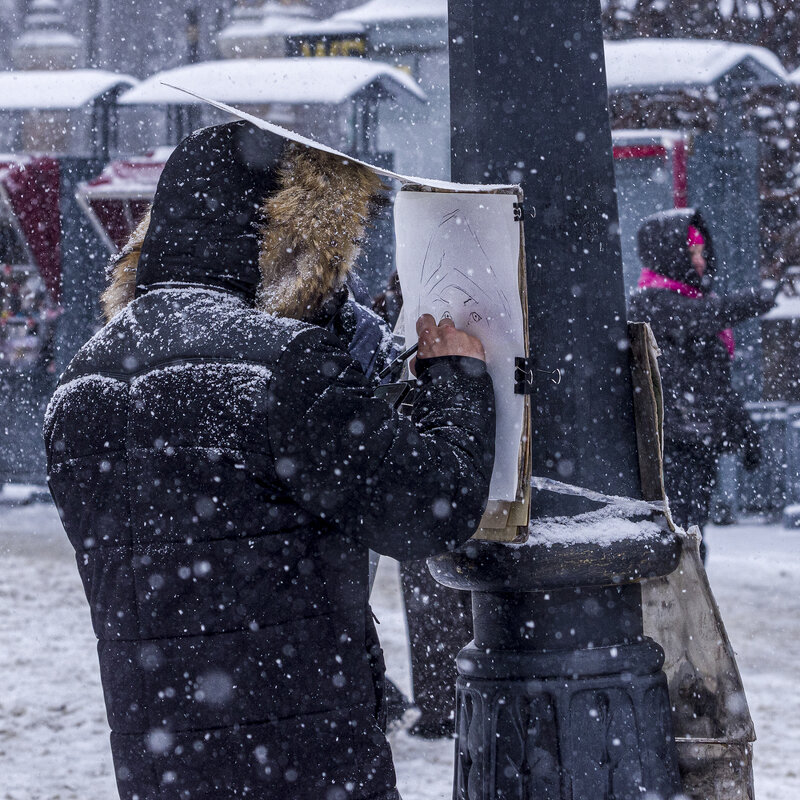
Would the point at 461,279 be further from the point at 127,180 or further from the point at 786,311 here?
the point at 127,180

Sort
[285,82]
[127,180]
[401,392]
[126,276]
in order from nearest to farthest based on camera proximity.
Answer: [401,392]
[126,276]
[127,180]
[285,82]

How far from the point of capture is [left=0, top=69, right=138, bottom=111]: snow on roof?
35.0 ft

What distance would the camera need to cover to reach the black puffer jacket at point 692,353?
5.04 m

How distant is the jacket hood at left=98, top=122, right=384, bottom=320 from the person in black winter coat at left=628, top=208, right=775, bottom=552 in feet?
10.9

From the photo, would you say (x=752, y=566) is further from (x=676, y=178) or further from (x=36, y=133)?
(x=36, y=133)

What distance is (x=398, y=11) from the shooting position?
11.0 metres

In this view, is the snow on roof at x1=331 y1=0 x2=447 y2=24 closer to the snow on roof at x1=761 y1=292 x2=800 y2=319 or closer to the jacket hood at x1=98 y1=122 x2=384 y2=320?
the snow on roof at x1=761 y1=292 x2=800 y2=319

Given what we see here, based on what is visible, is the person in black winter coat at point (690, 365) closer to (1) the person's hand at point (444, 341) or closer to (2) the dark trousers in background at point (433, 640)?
(2) the dark trousers in background at point (433, 640)

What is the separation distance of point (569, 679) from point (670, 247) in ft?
11.6

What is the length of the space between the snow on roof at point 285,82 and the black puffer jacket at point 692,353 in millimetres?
4782

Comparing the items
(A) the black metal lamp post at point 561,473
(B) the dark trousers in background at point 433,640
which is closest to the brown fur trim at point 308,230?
(A) the black metal lamp post at point 561,473

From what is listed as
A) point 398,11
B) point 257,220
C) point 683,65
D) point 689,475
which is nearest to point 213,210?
point 257,220

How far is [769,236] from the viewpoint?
12.4m

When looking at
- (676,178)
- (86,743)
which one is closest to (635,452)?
(86,743)
